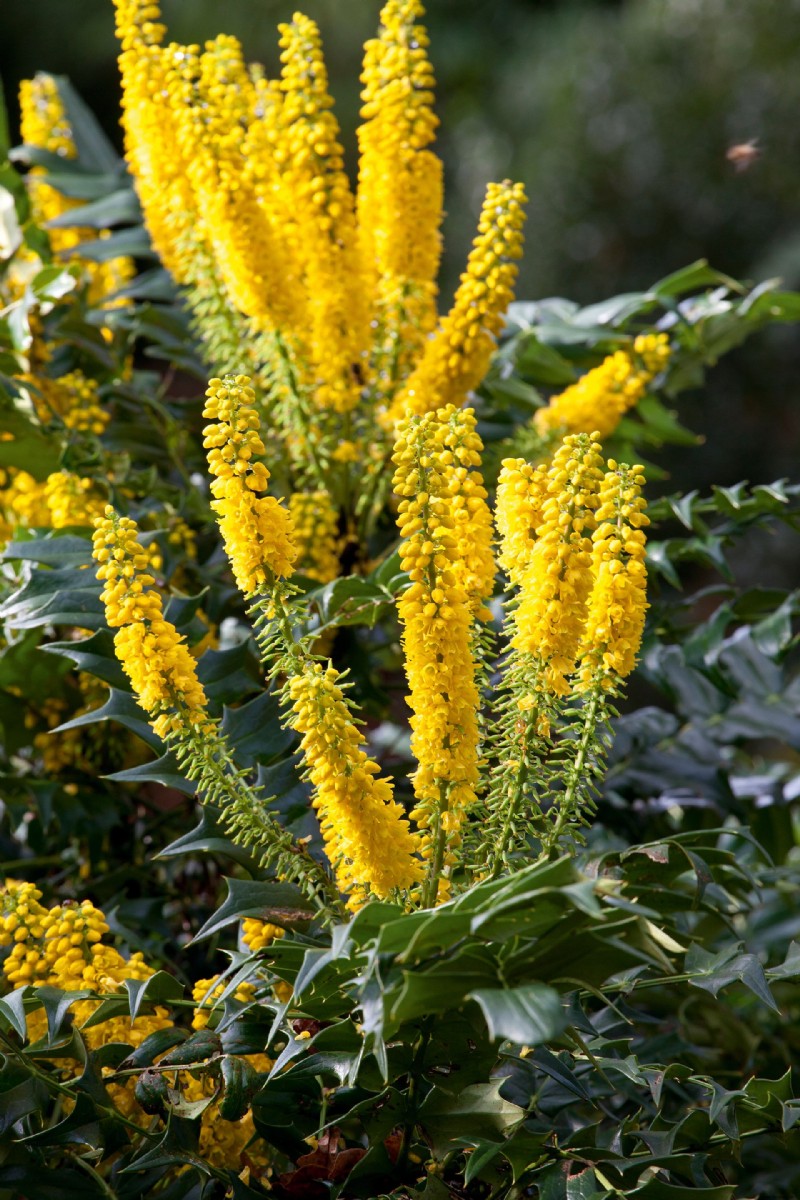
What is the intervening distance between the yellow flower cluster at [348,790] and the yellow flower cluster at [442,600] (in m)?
0.02

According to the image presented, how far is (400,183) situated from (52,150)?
319 millimetres

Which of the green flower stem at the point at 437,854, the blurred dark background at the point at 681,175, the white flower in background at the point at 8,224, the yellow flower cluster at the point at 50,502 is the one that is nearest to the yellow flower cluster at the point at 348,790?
the green flower stem at the point at 437,854

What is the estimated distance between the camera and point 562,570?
1.19 feet

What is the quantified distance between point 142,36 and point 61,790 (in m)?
0.36

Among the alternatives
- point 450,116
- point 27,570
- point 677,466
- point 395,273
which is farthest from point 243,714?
point 450,116

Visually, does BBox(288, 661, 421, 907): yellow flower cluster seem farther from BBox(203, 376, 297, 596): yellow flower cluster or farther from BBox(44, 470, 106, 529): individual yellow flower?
BBox(44, 470, 106, 529): individual yellow flower

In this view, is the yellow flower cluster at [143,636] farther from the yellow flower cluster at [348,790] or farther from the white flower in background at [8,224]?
the white flower in background at [8,224]

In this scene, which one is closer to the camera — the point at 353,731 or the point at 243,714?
the point at 353,731

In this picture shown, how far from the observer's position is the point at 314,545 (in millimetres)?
584

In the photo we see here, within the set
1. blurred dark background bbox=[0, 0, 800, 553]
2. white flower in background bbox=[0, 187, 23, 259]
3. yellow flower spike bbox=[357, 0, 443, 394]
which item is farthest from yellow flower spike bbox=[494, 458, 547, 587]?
blurred dark background bbox=[0, 0, 800, 553]

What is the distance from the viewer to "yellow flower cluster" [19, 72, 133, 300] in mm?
748

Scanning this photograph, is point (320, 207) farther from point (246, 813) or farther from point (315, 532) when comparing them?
point (246, 813)

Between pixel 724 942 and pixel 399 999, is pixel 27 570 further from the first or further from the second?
pixel 724 942

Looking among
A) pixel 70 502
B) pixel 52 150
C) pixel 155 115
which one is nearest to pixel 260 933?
pixel 70 502
